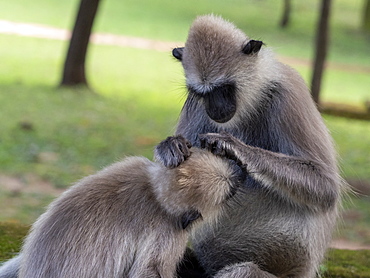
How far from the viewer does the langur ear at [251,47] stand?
153 inches

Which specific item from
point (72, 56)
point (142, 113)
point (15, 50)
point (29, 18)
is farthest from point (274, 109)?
point (29, 18)

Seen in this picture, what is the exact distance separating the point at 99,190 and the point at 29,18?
23.3m

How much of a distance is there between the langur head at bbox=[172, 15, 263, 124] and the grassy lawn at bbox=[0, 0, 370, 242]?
15.2 inches

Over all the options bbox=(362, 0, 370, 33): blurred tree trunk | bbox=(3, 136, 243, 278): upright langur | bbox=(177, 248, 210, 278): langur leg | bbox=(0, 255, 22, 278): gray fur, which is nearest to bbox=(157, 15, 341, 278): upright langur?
bbox=(177, 248, 210, 278): langur leg

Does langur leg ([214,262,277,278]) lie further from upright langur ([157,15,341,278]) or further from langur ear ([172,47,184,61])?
langur ear ([172,47,184,61])

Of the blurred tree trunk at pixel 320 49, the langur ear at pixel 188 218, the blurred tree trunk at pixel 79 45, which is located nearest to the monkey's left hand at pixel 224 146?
the langur ear at pixel 188 218

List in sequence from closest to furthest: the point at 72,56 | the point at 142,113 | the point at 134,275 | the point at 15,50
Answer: the point at 134,275 → the point at 142,113 → the point at 72,56 → the point at 15,50

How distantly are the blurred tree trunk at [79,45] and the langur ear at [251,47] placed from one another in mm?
10293

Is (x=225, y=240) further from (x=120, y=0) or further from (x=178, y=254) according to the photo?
(x=120, y=0)

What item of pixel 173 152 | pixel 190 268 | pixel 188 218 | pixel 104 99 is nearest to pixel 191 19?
pixel 104 99

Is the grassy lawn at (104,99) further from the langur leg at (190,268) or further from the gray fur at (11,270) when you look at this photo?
the gray fur at (11,270)

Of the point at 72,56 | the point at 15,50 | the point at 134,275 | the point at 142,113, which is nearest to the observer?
the point at 134,275

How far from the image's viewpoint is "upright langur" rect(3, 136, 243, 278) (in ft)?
11.0

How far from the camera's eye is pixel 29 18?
25.6 m
